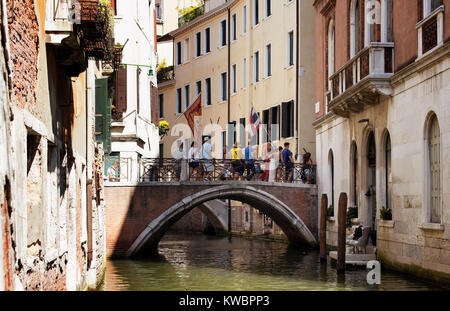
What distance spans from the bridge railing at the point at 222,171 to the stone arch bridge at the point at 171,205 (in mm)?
363

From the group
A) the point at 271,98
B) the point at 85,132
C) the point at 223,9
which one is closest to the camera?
the point at 85,132

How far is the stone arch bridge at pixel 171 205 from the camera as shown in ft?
73.9

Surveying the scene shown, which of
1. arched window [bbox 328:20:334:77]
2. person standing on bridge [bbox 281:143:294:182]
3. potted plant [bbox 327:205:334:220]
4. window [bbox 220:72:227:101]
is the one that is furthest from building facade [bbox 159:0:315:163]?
potted plant [bbox 327:205:334:220]

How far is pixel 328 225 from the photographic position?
Result: 23781mm

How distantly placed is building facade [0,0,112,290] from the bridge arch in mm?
7521

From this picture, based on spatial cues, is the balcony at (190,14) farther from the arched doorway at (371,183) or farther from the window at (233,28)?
the arched doorway at (371,183)

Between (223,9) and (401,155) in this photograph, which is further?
(223,9)

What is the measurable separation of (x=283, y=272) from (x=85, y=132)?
6.22 metres

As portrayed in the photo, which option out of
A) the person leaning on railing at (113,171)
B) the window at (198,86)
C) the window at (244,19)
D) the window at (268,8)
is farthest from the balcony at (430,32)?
the window at (198,86)

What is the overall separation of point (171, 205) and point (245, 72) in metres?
11.7

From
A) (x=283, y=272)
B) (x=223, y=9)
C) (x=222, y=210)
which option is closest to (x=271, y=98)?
(x=222, y=210)

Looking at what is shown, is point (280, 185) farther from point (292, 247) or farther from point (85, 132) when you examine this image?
point (85, 132)

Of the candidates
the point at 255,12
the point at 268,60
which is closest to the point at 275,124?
the point at 268,60

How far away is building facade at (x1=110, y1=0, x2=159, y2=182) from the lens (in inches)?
896
